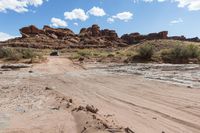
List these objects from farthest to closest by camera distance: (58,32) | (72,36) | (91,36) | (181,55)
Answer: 1. (58,32)
2. (91,36)
3. (72,36)
4. (181,55)

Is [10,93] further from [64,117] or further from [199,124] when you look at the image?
[199,124]

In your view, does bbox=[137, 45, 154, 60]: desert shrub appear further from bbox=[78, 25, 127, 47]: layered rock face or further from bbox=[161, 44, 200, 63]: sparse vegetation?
bbox=[78, 25, 127, 47]: layered rock face

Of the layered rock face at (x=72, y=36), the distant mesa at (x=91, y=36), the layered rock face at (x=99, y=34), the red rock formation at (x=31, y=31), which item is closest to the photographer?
the layered rock face at (x=72, y=36)

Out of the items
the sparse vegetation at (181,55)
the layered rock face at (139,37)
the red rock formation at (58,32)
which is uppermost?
the red rock formation at (58,32)

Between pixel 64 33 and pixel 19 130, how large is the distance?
462 feet

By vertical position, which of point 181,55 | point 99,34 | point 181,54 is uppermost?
point 99,34

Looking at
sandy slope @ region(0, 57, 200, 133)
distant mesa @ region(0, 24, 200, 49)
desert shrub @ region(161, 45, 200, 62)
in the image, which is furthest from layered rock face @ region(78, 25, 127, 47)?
sandy slope @ region(0, 57, 200, 133)

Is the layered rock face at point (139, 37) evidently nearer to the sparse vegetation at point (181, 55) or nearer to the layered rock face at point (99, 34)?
Answer: the layered rock face at point (99, 34)

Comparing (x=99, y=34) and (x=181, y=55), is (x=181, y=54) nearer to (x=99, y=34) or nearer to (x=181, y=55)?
(x=181, y=55)

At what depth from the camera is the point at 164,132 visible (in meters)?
6.47

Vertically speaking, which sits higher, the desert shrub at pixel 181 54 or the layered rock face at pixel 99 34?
the layered rock face at pixel 99 34

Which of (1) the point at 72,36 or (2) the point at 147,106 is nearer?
(2) the point at 147,106

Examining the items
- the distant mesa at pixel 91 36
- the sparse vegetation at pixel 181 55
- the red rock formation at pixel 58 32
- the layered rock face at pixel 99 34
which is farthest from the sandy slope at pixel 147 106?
the red rock formation at pixel 58 32

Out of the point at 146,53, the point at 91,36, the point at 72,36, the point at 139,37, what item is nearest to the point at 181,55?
the point at 146,53
